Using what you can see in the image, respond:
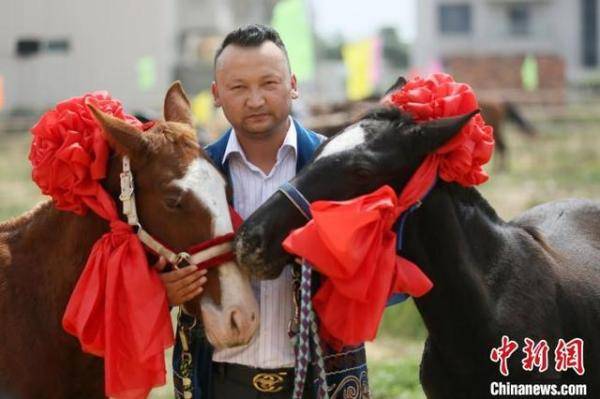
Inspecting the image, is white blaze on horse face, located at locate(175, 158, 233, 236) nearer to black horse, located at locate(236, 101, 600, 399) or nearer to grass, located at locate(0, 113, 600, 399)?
black horse, located at locate(236, 101, 600, 399)

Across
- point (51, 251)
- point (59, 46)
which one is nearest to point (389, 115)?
point (51, 251)

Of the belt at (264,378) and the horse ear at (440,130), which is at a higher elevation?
the horse ear at (440,130)

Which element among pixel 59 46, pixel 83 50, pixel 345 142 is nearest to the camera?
pixel 345 142

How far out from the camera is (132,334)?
361 centimetres

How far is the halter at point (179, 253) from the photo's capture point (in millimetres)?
3549

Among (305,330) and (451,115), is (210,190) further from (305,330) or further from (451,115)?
(451,115)

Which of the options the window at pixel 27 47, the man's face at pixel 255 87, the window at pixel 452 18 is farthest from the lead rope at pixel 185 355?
the window at pixel 452 18

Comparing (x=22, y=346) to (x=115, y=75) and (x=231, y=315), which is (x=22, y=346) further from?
(x=115, y=75)

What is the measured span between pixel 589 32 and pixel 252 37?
191ft

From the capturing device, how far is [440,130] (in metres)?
3.64

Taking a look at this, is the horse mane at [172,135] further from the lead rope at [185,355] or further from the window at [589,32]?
the window at [589,32]

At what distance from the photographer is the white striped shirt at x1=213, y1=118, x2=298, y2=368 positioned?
3.74 m

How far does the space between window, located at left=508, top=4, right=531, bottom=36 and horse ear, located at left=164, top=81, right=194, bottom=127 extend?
58149 millimetres

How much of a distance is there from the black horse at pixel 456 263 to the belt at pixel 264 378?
1.46 ft
